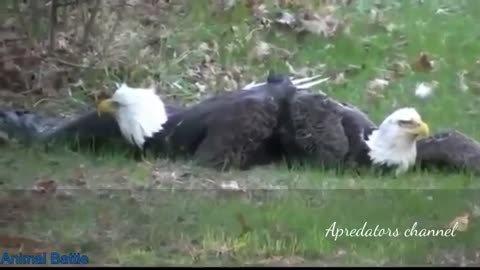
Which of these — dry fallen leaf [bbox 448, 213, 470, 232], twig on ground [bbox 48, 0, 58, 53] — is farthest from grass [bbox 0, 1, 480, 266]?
twig on ground [bbox 48, 0, 58, 53]

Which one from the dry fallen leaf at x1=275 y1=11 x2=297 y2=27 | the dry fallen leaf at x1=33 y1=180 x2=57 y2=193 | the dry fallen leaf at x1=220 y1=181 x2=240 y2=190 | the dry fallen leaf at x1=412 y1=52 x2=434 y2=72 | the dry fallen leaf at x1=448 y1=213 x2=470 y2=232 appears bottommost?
the dry fallen leaf at x1=448 y1=213 x2=470 y2=232

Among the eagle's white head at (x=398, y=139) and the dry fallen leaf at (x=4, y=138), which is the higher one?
the eagle's white head at (x=398, y=139)

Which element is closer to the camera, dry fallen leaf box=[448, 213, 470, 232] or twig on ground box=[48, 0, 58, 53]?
dry fallen leaf box=[448, 213, 470, 232]

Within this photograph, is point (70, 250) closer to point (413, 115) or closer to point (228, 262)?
point (228, 262)

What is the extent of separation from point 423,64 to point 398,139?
0.16 meters

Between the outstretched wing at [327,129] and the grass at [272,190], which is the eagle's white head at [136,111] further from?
the outstretched wing at [327,129]

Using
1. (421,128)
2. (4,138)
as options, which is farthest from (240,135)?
(4,138)

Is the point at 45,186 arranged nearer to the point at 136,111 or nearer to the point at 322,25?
the point at 136,111

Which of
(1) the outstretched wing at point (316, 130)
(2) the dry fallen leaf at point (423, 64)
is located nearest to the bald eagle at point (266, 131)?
(1) the outstretched wing at point (316, 130)

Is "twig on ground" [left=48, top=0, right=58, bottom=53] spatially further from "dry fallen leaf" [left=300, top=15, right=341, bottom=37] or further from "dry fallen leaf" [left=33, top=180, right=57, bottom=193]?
"dry fallen leaf" [left=300, top=15, right=341, bottom=37]

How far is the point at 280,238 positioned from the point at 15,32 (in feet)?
2.36

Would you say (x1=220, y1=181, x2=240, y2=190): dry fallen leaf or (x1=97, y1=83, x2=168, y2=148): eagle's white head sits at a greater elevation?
(x1=97, y1=83, x2=168, y2=148): eagle's white head

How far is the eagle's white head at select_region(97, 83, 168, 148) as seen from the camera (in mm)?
4484

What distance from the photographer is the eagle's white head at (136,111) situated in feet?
14.7
